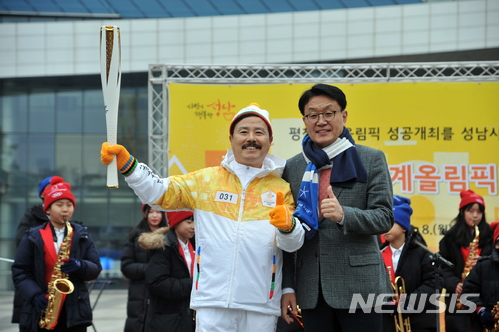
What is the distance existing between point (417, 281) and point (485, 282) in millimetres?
592

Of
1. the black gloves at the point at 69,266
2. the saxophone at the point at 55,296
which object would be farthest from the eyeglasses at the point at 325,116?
the saxophone at the point at 55,296

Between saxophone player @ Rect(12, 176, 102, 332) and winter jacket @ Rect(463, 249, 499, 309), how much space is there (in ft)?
10.7

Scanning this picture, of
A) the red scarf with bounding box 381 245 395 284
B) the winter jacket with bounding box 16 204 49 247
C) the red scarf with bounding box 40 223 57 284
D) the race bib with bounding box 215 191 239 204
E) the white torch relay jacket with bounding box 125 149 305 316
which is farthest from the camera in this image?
the winter jacket with bounding box 16 204 49 247

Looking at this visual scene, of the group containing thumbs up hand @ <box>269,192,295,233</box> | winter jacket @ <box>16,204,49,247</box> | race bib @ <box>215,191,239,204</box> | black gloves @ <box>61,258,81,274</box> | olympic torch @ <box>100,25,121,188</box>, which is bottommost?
black gloves @ <box>61,258,81,274</box>

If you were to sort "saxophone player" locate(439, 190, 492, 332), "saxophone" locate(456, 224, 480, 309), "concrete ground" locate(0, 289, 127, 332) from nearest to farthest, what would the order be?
"saxophone player" locate(439, 190, 492, 332), "saxophone" locate(456, 224, 480, 309), "concrete ground" locate(0, 289, 127, 332)

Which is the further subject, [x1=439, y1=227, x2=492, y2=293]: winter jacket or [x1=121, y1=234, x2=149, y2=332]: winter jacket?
[x1=121, y1=234, x2=149, y2=332]: winter jacket

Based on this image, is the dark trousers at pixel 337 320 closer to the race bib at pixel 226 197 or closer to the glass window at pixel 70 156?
the race bib at pixel 226 197

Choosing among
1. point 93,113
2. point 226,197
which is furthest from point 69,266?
point 93,113

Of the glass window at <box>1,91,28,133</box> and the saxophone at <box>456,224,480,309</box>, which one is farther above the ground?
the glass window at <box>1,91,28,133</box>

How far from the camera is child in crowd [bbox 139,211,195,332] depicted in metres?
5.04

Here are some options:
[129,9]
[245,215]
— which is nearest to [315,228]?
[245,215]

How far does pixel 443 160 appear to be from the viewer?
8.20 m

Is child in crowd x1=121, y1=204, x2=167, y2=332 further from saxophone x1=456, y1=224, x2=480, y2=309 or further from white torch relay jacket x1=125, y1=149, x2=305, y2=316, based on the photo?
saxophone x1=456, y1=224, x2=480, y2=309

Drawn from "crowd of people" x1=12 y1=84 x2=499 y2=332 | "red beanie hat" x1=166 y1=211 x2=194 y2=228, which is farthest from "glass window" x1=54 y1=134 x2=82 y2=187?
"crowd of people" x1=12 y1=84 x2=499 y2=332
